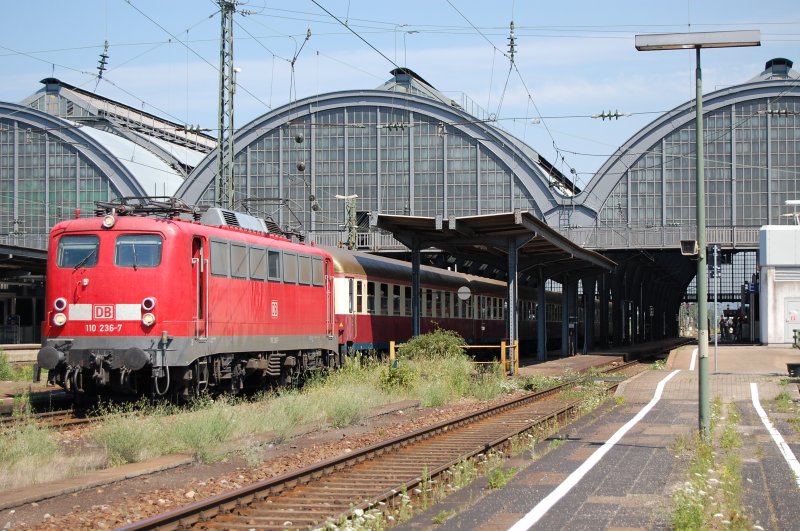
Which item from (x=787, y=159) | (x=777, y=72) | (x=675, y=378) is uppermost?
(x=777, y=72)

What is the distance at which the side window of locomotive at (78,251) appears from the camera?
57.8 ft

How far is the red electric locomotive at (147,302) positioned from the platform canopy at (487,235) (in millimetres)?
8686

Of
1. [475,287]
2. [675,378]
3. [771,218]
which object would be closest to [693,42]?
[675,378]

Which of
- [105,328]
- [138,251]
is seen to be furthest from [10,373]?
[138,251]

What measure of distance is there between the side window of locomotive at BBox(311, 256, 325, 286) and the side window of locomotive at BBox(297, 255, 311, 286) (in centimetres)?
25

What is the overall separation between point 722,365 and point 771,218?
1002 inches

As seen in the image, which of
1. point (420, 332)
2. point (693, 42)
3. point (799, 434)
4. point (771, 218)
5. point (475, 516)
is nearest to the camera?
point (475, 516)

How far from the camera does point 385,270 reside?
31.2 metres

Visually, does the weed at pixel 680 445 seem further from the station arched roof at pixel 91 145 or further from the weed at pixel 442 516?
the station arched roof at pixel 91 145

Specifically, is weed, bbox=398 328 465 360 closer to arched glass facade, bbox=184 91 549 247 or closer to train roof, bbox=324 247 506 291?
train roof, bbox=324 247 506 291

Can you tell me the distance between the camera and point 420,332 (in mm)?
32375

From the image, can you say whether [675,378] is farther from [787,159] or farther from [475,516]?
[787,159]

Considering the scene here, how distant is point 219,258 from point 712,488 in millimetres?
11541

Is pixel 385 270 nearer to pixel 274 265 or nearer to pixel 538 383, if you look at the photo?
pixel 538 383
